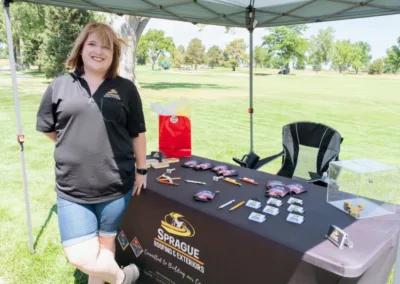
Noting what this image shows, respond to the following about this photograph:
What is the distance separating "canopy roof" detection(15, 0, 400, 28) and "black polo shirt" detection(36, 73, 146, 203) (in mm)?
1415

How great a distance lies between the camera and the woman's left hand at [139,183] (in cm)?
181

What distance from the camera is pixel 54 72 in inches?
761

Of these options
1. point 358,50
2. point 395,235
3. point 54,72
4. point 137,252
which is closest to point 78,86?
point 137,252

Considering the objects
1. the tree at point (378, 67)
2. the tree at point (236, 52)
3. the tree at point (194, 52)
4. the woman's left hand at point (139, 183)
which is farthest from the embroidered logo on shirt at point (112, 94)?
the tree at point (194, 52)

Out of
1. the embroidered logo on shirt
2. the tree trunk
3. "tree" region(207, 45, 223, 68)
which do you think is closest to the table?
the embroidered logo on shirt

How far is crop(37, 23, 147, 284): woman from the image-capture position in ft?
4.96

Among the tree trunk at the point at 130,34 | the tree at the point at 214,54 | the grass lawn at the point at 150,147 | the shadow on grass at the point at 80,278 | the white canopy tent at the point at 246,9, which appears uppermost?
the tree at the point at 214,54

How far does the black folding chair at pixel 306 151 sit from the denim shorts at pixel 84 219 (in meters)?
1.44

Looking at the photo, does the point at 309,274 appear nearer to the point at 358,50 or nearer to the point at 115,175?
the point at 115,175

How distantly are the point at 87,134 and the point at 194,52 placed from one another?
247ft

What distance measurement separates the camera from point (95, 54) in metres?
1.56

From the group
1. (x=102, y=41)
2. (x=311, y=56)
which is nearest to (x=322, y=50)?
(x=311, y=56)

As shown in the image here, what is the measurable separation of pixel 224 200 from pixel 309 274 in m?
0.58

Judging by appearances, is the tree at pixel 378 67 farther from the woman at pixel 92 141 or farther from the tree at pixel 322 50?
the woman at pixel 92 141
